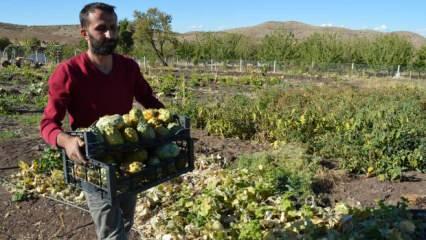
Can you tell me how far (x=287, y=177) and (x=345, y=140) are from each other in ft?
6.15

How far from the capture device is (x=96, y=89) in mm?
3010

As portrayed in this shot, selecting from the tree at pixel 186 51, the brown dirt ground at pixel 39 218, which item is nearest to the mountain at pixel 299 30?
the tree at pixel 186 51

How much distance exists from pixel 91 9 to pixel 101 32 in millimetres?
143

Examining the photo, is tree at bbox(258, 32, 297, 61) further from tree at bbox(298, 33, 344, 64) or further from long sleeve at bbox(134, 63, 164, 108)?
long sleeve at bbox(134, 63, 164, 108)

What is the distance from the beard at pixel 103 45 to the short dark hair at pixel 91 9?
0.33ft

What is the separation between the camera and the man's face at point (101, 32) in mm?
2820

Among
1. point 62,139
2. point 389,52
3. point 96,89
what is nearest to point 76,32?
point 389,52

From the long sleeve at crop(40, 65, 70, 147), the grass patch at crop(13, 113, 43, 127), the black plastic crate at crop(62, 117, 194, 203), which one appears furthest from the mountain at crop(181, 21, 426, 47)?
the black plastic crate at crop(62, 117, 194, 203)

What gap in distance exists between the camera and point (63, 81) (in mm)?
2863

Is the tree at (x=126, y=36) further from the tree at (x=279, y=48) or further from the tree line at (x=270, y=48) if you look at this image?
the tree at (x=279, y=48)

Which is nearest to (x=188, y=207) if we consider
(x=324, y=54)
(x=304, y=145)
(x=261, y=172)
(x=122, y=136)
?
Answer: (x=261, y=172)

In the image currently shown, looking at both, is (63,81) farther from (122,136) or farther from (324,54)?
(324,54)

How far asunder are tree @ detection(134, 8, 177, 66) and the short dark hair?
49.7m

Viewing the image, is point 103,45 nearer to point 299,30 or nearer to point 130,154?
point 130,154
